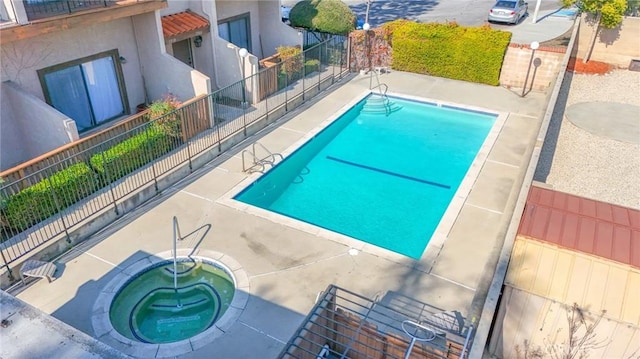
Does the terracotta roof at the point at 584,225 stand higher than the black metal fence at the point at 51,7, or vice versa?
the black metal fence at the point at 51,7

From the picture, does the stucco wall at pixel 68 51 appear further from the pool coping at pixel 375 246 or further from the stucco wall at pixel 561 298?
the stucco wall at pixel 561 298

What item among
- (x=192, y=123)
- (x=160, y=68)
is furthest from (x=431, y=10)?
(x=192, y=123)

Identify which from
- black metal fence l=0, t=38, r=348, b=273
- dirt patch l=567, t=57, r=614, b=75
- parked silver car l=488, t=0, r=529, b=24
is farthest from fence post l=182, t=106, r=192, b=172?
parked silver car l=488, t=0, r=529, b=24

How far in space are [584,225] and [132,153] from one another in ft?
37.3

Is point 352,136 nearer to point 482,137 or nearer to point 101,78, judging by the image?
point 482,137

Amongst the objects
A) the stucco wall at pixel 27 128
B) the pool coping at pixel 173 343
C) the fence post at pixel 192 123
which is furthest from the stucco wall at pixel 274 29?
the pool coping at pixel 173 343

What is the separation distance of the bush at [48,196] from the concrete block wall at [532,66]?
17.6m

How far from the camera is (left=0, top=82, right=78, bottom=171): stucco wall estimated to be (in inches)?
474

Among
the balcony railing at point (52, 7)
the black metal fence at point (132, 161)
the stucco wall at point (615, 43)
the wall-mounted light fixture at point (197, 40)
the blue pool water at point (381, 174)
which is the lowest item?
the blue pool water at point (381, 174)

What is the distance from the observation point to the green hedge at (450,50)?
1973 centimetres

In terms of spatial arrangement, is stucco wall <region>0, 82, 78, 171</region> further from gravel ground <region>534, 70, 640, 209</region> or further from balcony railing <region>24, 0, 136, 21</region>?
gravel ground <region>534, 70, 640, 209</region>

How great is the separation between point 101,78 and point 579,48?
22391 millimetres

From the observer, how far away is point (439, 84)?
20.9 meters

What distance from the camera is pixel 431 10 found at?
34.8m
